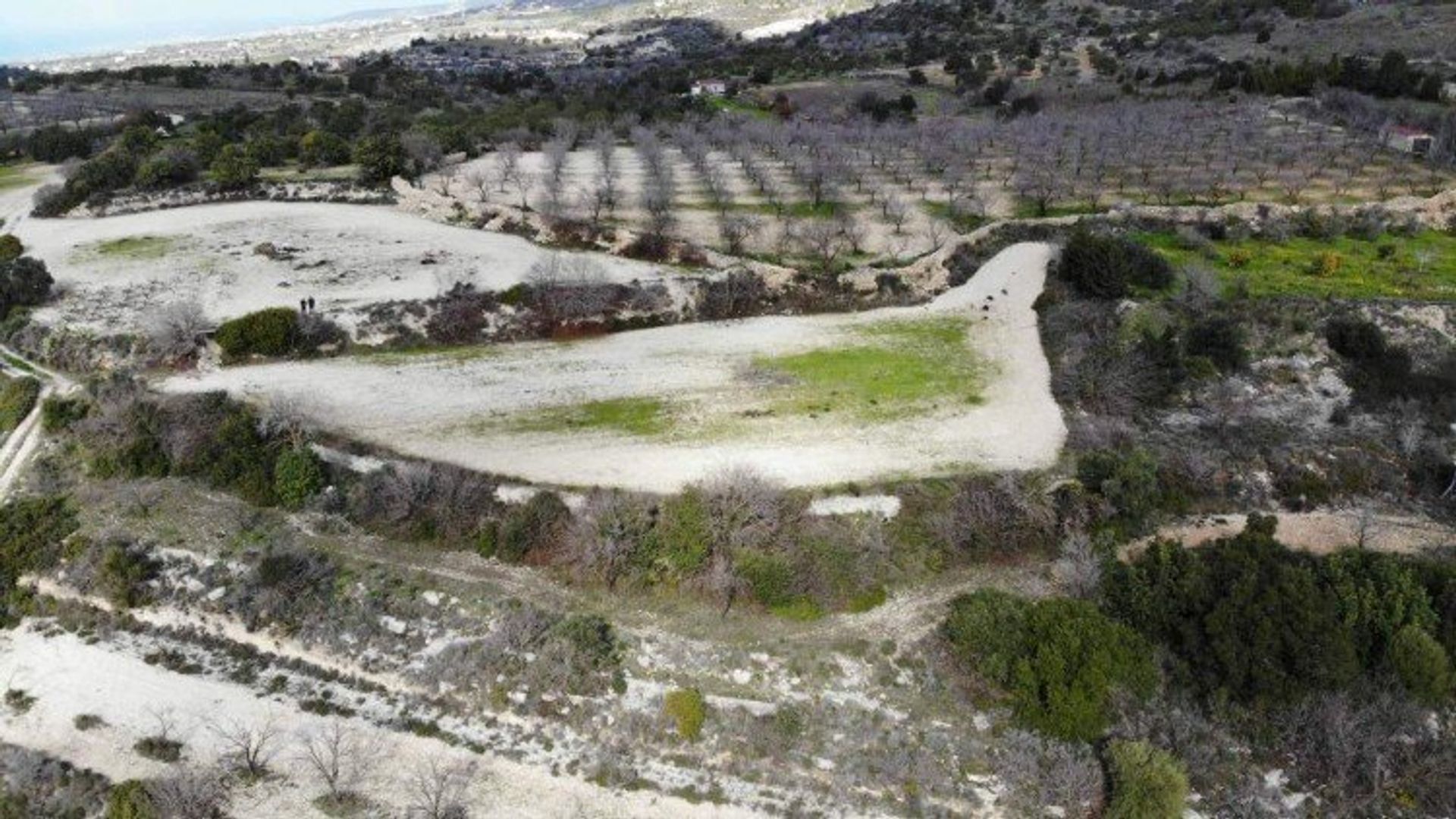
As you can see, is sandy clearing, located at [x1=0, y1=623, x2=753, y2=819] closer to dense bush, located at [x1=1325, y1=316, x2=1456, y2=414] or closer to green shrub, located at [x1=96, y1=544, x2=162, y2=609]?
green shrub, located at [x1=96, y1=544, x2=162, y2=609]

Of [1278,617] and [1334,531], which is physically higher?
[1278,617]

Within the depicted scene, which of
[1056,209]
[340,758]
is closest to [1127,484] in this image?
[340,758]

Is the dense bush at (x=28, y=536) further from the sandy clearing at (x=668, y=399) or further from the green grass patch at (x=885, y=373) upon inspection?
the green grass patch at (x=885, y=373)

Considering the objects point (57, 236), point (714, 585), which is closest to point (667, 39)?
point (57, 236)

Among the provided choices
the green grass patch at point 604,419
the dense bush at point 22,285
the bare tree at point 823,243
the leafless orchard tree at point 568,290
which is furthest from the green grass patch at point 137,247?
the bare tree at point 823,243

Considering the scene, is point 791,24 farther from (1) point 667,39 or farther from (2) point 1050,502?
(2) point 1050,502

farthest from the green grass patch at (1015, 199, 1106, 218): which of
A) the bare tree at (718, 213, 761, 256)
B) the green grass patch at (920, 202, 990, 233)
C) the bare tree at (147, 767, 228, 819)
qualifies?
the bare tree at (147, 767, 228, 819)

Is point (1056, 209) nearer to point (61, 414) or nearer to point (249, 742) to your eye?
point (249, 742)
